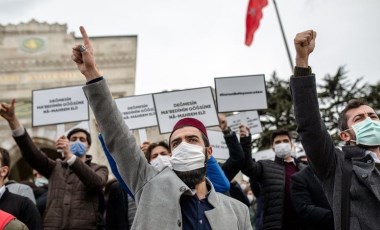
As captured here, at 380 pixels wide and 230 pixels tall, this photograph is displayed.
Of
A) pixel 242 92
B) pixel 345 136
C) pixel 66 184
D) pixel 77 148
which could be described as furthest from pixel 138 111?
pixel 345 136

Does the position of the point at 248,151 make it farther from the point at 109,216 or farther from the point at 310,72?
the point at 310,72

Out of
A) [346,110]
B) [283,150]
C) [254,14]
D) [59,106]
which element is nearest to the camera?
[346,110]

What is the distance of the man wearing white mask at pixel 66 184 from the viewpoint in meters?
4.19

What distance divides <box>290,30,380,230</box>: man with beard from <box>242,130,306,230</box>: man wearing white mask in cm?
188

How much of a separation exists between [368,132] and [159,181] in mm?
1473

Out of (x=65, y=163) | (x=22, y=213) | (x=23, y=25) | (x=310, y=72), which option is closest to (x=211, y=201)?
(x=310, y=72)

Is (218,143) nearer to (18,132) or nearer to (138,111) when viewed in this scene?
(138,111)

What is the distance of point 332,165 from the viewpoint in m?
2.58

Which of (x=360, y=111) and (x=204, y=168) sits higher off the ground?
A: (x=360, y=111)

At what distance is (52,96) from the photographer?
6.21 m

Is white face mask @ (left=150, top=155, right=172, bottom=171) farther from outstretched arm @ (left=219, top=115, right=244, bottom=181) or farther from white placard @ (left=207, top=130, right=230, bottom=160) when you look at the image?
white placard @ (left=207, top=130, right=230, bottom=160)

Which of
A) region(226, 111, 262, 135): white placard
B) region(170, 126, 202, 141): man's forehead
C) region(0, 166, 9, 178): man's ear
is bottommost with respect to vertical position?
region(0, 166, 9, 178): man's ear

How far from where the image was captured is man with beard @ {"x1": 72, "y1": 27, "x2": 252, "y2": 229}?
2309 millimetres

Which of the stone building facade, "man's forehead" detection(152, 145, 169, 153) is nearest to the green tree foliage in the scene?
the stone building facade
